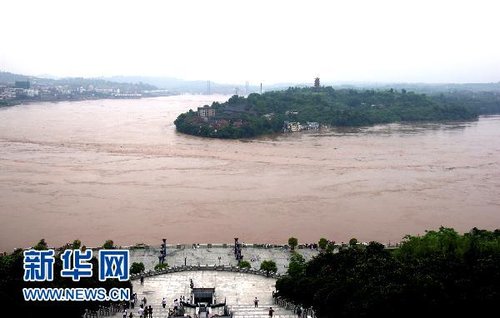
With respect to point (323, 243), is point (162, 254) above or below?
below

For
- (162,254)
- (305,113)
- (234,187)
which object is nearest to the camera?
(162,254)

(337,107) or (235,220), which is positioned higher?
(337,107)

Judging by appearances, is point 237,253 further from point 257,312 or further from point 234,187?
point 234,187

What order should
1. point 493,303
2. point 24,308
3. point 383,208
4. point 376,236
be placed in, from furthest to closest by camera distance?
point 383,208 → point 376,236 → point 24,308 → point 493,303

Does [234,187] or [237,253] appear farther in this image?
[234,187]

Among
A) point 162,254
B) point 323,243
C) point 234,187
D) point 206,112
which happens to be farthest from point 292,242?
point 206,112

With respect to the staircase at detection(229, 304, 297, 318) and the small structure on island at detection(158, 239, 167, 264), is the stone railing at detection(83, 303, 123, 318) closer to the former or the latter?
the staircase at detection(229, 304, 297, 318)

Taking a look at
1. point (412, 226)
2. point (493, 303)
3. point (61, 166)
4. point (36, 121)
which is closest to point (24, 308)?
point (493, 303)

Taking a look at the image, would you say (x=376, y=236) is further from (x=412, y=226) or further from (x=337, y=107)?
(x=337, y=107)

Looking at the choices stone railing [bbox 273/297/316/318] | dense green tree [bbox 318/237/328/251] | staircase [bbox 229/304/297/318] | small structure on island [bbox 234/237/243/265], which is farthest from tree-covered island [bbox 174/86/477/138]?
staircase [bbox 229/304/297/318]
